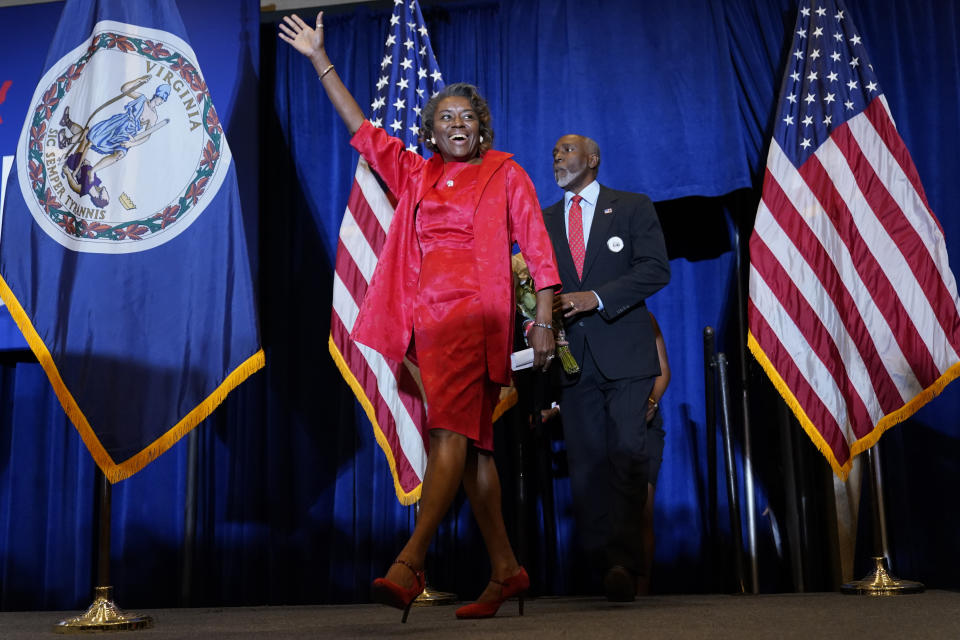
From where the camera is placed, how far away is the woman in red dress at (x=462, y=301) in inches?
98.5

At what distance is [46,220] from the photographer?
152 inches

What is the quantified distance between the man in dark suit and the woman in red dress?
50cm

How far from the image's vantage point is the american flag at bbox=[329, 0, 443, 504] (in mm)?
3912

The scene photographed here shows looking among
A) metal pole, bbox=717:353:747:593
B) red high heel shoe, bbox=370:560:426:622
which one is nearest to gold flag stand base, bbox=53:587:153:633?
red high heel shoe, bbox=370:560:426:622

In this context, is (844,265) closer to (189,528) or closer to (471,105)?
(471,105)

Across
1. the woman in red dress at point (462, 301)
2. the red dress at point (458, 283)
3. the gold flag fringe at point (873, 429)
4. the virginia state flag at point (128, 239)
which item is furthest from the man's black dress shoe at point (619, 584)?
the virginia state flag at point (128, 239)

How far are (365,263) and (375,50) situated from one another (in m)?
1.46

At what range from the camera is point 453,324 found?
99.8 inches

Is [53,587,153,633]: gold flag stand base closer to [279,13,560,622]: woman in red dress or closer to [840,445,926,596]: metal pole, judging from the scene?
[279,13,560,622]: woman in red dress

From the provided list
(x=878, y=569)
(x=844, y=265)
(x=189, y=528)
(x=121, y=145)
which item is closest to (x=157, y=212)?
(x=121, y=145)

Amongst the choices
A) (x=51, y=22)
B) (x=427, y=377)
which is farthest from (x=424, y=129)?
(x=51, y=22)

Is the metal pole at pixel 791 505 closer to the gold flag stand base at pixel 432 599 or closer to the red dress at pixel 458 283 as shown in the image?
the gold flag stand base at pixel 432 599

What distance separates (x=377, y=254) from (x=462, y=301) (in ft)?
5.50

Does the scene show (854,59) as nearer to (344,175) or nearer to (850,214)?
(850,214)
